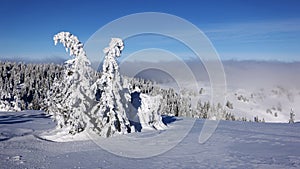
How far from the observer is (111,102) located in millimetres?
22125

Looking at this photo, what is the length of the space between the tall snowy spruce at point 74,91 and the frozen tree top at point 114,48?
152 centimetres

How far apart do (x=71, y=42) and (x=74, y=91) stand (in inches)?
129

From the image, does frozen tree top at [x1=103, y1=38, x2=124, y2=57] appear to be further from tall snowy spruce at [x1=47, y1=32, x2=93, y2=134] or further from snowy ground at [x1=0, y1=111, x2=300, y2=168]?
snowy ground at [x1=0, y1=111, x2=300, y2=168]

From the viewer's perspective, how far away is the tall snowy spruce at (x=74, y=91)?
21.8 metres

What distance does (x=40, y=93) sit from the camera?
107312 millimetres

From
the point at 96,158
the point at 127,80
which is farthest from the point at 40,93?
the point at 96,158

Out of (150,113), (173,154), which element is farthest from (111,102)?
(173,154)

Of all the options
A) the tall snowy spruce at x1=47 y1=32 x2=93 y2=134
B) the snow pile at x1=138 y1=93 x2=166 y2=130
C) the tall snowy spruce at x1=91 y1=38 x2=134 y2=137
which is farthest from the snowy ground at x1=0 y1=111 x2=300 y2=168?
the snow pile at x1=138 y1=93 x2=166 y2=130

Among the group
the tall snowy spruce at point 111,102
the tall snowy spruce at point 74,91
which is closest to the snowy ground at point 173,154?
the tall snowy spruce at point 111,102

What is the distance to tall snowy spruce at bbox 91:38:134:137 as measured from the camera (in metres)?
22.0

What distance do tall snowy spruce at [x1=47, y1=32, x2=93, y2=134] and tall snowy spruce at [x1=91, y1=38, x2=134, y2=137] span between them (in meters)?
0.81

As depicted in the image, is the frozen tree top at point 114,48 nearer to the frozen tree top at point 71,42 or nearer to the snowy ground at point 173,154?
the frozen tree top at point 71,42

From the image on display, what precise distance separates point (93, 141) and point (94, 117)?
2393mm

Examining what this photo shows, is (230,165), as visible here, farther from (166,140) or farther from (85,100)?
(85,100)
